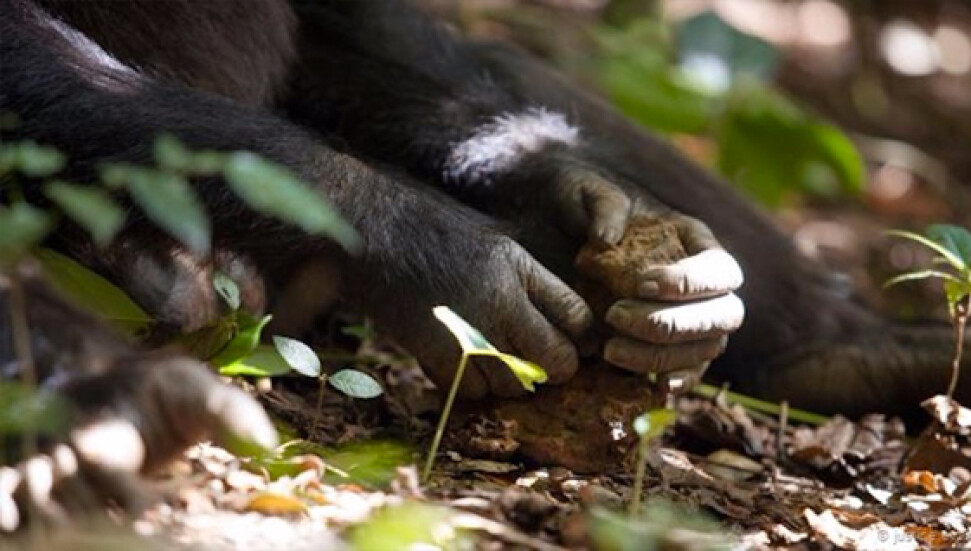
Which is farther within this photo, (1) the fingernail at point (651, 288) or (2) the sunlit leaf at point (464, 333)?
(1) the fingernail at point (651, 288)

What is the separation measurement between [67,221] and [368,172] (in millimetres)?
448

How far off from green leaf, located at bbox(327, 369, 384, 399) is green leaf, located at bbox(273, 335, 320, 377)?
0.10ft

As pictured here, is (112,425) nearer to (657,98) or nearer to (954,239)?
(954,239)

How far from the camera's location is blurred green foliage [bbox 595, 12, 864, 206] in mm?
4430

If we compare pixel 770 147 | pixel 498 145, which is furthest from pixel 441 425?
pixel 770 147

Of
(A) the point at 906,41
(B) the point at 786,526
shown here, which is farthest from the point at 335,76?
(A) the point at 906,41

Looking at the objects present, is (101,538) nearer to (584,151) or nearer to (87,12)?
(87,12)

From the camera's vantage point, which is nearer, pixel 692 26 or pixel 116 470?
A: pixel 116 470

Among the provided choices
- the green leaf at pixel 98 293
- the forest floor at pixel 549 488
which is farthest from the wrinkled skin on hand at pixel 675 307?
the green leaf at pixel 98 293

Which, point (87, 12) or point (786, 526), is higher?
point (87, 12)

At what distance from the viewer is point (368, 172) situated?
246cm

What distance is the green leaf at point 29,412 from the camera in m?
1.68

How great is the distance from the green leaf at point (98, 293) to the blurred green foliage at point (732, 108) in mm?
2294

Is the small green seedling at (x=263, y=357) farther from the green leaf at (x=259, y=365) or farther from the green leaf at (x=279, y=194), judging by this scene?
the green leaf at (x=279, y=194)
